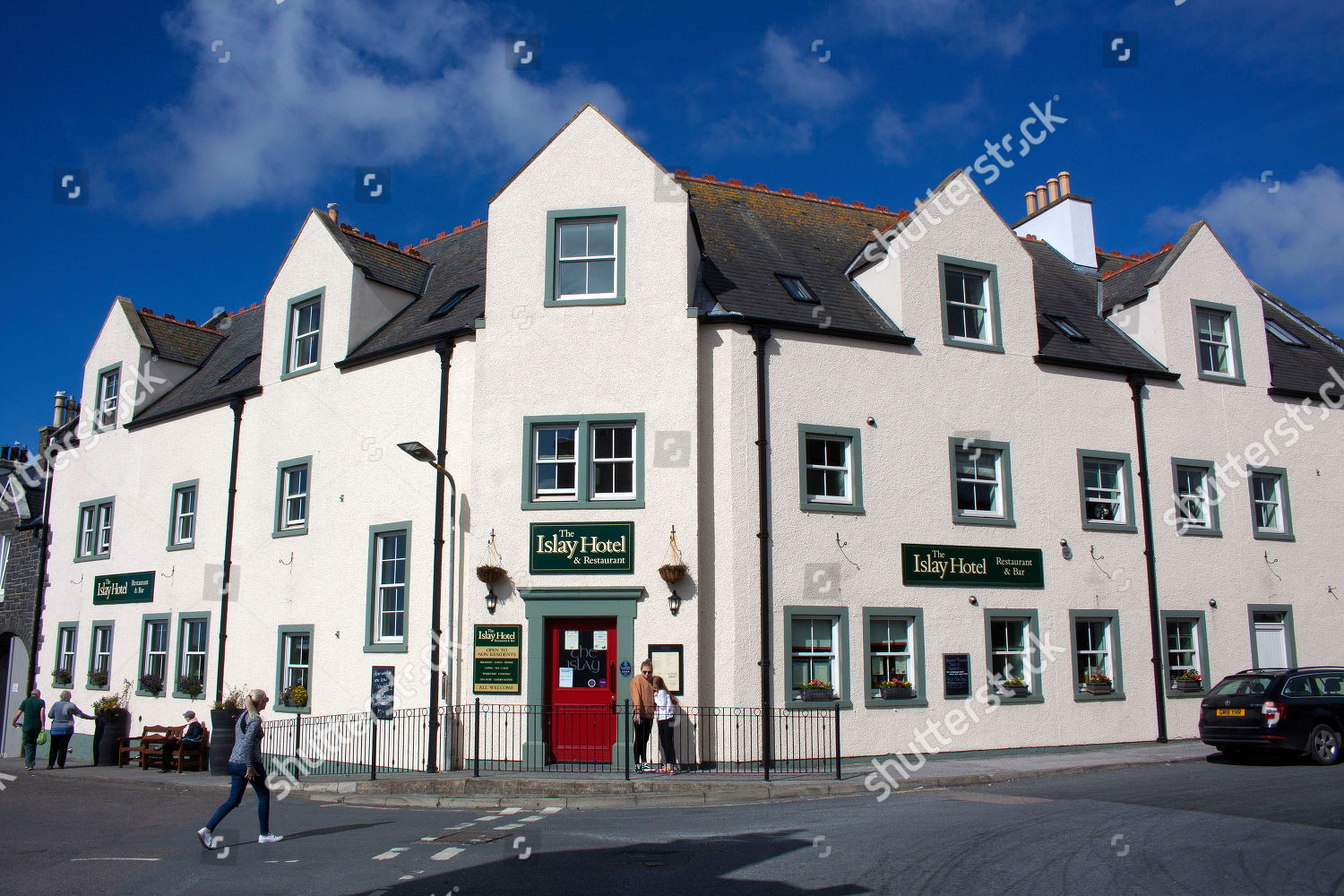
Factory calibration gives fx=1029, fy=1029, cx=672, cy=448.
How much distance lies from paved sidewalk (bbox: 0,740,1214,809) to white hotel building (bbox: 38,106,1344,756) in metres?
1.59

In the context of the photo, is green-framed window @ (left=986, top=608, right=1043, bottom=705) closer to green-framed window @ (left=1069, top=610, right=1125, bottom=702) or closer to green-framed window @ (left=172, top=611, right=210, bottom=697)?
green-framed window @ (left=1069, top=610, right=1125, bottom=702)

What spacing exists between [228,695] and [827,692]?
11.8 m

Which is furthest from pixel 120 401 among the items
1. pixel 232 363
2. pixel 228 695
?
pixel 228 695

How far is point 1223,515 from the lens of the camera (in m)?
20.4

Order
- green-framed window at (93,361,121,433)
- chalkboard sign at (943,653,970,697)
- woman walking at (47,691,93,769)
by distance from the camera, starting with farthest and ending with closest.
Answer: green-framed window at (93,361,121,433) → woman walking at (47,691,93,769) → chalkboard sign at (943,653,970,697)

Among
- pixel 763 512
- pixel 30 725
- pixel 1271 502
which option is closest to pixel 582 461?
pixel 763 512

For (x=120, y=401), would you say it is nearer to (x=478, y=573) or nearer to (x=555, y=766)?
(x=478, y=573)

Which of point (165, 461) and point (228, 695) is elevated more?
point (165, 461)

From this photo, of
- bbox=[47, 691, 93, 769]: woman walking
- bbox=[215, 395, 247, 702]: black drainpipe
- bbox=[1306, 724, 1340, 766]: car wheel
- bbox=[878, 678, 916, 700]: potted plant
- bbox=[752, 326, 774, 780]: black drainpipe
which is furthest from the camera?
bbox=[47, 691, 93, 769]: woman walking

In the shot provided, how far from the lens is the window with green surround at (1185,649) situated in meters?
19.2

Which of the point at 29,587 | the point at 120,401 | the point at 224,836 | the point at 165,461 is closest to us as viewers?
the point at 224,836

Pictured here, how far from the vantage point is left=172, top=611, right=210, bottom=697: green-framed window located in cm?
2116

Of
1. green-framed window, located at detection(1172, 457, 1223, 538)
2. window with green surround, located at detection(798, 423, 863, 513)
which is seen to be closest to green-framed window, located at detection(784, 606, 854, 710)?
window with green surround, located at detection(798, 423, 863, 513)

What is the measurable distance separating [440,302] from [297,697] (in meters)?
7.84
